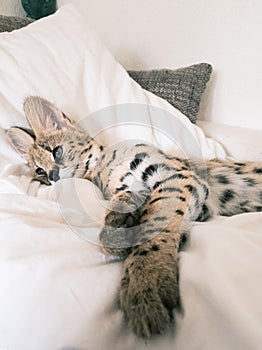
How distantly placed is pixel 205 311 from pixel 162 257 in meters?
0.17

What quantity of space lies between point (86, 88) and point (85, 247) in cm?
74

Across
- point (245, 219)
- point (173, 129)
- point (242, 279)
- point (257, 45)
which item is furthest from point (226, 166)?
point (242, 279)

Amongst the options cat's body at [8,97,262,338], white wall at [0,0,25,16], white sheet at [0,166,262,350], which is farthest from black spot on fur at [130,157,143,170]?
white wall at [0,0,25,16]

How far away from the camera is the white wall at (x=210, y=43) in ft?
4.89

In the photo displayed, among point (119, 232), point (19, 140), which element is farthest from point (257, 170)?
point (19, 140)

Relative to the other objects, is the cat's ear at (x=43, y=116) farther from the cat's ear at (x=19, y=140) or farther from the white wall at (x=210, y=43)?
the white wall at (x=210, y=43)

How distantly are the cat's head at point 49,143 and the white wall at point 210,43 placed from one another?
59 centimetres

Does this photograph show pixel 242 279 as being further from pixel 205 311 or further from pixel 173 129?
pixel 173 129

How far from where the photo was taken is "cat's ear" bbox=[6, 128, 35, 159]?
1.18m

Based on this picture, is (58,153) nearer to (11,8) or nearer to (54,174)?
(54,174)

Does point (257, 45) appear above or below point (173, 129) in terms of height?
above

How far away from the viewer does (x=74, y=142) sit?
125 cm

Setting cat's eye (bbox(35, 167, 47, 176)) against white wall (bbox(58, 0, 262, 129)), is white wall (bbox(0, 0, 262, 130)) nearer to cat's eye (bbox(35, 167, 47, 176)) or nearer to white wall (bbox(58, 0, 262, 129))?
white wall (bbox(58, 0, 262, 129))

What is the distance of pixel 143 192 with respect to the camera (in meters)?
1.03
